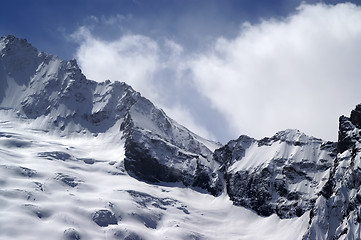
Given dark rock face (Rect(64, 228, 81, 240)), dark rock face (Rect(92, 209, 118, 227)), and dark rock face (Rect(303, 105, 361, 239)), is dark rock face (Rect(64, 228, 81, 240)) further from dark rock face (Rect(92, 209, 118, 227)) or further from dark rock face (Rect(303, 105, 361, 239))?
dark rock face (Rect(303, 105, 361, 239))

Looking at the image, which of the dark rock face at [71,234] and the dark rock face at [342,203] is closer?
the dark rock face at [342,203]

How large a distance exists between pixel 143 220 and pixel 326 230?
70.5 meters

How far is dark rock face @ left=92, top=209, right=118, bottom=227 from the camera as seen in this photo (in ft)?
606

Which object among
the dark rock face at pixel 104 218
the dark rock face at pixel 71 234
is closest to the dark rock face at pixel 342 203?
the dark rock face at pixel 104 218

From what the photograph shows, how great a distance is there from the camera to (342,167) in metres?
181

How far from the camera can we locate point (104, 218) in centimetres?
18688

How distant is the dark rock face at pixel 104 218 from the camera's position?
18462 centimetres

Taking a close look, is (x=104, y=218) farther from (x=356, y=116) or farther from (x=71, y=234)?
(x=356, y=116)

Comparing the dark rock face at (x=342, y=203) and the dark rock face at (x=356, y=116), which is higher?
the dark rock face at (x=356, y=116)

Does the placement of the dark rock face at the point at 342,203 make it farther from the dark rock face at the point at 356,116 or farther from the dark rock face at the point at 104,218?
the dark rock face at the point at 104,218

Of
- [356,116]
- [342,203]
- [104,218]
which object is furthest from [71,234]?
[356,116]

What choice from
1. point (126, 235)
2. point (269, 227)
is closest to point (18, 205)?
point (126, 235)

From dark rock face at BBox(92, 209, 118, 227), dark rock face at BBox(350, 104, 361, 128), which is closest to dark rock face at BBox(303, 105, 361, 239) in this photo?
dark rock face at BBox(350, 104, 361, 128)

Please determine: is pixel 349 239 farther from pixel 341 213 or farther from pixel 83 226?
pixel 83 226
